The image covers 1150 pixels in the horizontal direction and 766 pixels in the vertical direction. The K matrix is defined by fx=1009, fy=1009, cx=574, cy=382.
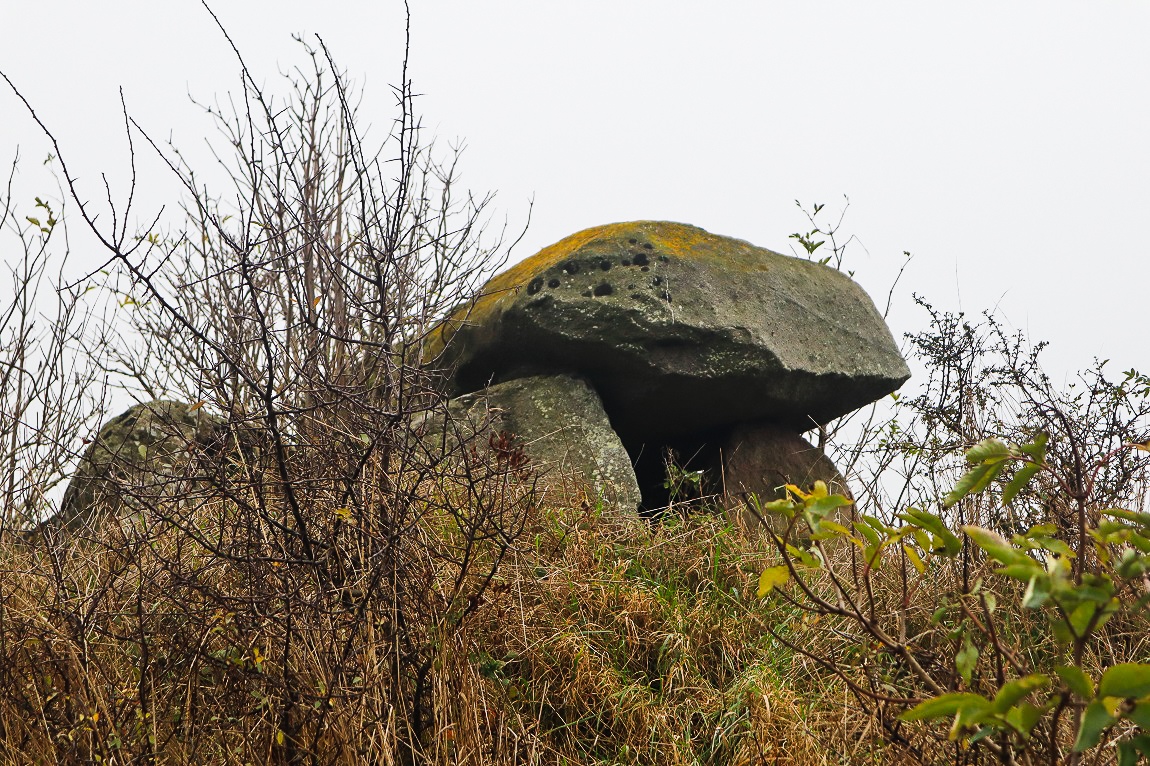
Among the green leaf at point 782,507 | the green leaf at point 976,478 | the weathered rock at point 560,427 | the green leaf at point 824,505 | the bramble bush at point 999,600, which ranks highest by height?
the weathered rock at point 560,427

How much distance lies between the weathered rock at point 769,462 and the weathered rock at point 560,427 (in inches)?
29.6

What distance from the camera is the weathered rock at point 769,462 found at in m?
6.14

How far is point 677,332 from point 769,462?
1.12 meters

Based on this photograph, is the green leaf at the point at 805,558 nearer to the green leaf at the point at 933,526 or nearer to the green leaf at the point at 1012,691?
the green leaf at the point at 933,526

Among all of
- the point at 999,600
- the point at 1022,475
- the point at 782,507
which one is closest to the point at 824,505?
the point at 782,507

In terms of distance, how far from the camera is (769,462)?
627cm

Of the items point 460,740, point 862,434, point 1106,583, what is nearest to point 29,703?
A: point 460,740

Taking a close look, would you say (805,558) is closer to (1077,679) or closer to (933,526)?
(933,526)

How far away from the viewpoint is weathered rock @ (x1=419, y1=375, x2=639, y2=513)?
17.8 feet

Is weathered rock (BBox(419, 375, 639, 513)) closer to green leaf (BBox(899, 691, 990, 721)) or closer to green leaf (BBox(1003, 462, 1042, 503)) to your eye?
green leaf (BBox(1003, 462, 1042, 503))

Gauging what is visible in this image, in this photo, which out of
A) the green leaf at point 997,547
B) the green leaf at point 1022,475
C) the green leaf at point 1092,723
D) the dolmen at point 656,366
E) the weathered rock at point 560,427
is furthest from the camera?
the dolmen at point 656,366

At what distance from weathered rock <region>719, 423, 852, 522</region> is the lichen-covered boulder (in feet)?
0.40

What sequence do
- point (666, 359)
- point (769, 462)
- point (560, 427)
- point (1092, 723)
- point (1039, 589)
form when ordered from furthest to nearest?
point (769, 462), point (666, 359), point (560, 427), point (1039, 589), point (1092, 723)

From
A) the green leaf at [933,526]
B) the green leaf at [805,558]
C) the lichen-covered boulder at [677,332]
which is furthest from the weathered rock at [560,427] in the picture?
the green leaf at [933,526]
